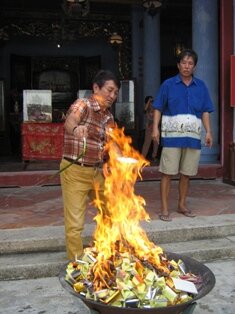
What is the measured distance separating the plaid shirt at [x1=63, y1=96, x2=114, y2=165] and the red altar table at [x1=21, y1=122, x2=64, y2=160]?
6036mm

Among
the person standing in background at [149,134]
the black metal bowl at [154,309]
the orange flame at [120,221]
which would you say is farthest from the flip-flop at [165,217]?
the person standing in background at [149,134]

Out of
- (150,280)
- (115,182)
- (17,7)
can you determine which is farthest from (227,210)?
(17,7)

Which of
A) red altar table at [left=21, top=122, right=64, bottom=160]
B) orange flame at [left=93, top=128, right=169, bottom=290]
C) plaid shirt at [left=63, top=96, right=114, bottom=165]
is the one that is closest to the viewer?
orange flame at [left=93, top=128, right=169, bottom=290]

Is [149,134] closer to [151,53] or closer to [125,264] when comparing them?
[151,53]

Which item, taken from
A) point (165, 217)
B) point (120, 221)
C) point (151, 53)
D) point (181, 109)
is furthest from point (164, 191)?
point (151, 53)

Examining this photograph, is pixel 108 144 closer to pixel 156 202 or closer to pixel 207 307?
pixel 207 307

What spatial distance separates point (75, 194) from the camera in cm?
400

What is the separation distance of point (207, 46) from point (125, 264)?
674 centimetres

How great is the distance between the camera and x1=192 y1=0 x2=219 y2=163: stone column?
8805mm

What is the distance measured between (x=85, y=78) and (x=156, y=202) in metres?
10.9

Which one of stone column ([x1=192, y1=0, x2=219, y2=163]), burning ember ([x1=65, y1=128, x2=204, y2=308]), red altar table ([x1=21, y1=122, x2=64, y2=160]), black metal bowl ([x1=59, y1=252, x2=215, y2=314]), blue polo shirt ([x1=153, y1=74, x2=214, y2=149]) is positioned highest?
stone column ([x1=192, y1=0, x2=219, y2=163])

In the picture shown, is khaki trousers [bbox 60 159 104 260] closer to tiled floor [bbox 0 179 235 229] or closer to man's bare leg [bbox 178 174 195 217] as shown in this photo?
tiled floor [bbox 0 179 235 229]

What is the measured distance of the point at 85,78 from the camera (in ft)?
55.3

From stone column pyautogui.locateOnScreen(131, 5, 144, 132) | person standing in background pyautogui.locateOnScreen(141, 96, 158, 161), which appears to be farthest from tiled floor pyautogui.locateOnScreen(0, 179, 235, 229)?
stone column pyautogui.locateOnScreen(131, 5, 144, 132)
